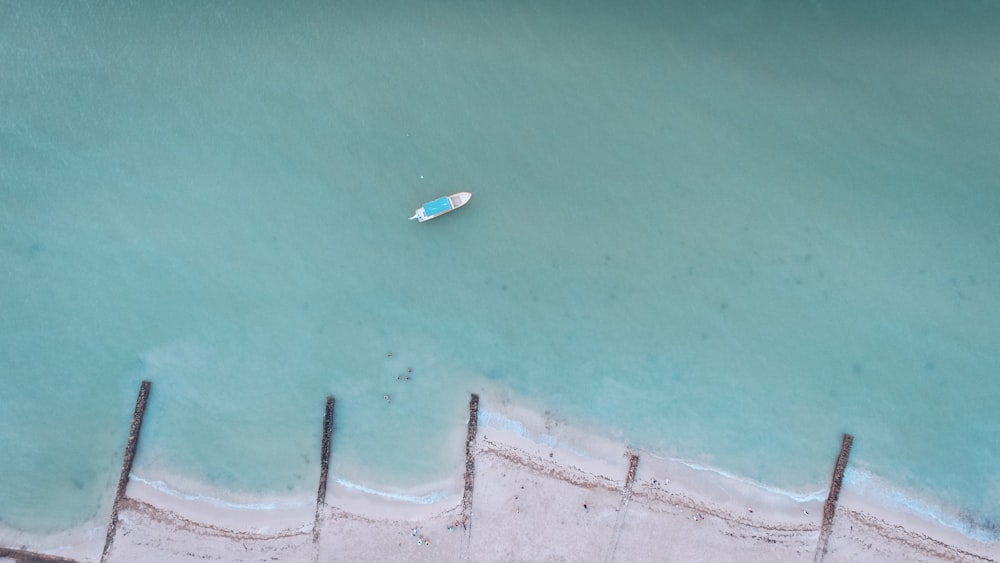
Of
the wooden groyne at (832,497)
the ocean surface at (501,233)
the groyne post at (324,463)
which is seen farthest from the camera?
the ocean surface at (501,233)

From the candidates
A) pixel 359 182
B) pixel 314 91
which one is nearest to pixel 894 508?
pixel 359 182

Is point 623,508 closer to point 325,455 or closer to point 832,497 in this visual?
point 832,497

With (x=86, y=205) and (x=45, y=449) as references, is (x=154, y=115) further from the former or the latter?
(x=45, y=449)

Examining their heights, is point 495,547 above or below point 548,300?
below

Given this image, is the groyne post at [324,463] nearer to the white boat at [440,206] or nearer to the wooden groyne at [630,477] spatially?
the white boat at [440,206]

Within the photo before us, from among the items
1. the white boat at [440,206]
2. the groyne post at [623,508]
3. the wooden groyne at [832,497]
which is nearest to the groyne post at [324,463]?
the white boat at [440,206]
